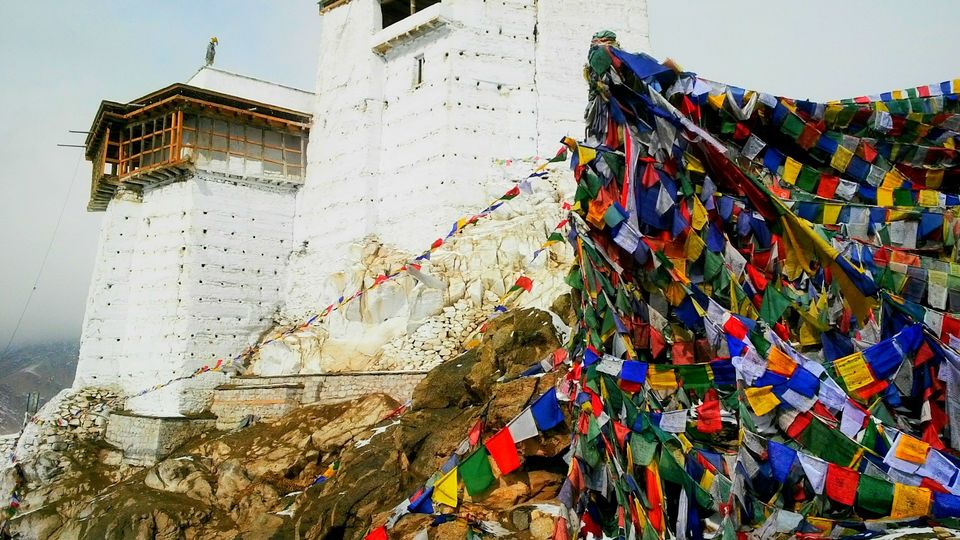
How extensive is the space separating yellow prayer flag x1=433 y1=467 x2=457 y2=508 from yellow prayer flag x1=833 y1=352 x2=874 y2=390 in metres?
5.34

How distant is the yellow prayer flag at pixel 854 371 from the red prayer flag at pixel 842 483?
1240mm

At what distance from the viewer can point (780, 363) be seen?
742 cm

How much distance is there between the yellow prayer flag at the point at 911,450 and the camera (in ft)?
21.8

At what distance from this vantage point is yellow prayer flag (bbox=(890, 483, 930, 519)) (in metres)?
6.27

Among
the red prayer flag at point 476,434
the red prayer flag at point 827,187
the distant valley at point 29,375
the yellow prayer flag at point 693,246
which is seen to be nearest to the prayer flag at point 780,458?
the yellow prayer flag at point 693,246

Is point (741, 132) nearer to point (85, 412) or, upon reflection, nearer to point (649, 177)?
point (649, 177)

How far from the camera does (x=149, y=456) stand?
21.6m

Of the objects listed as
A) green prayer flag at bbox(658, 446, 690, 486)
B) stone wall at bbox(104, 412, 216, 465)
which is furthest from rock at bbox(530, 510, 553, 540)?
stone wall at bbox(104, 412, 216, 465)

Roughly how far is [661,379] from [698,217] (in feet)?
8.00

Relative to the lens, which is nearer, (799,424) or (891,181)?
(799,424)

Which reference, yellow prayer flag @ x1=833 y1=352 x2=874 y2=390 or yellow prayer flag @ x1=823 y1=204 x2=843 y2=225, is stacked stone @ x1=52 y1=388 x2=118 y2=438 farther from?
yellow prayer flag @ x1=833 y1=352 x2=874 y2=390

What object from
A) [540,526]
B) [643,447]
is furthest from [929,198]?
[540,526]

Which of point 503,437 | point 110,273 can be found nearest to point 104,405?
point 110,273

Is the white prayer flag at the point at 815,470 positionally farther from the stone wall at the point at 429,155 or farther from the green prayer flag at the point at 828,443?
the stone wall at the point at 429,155
